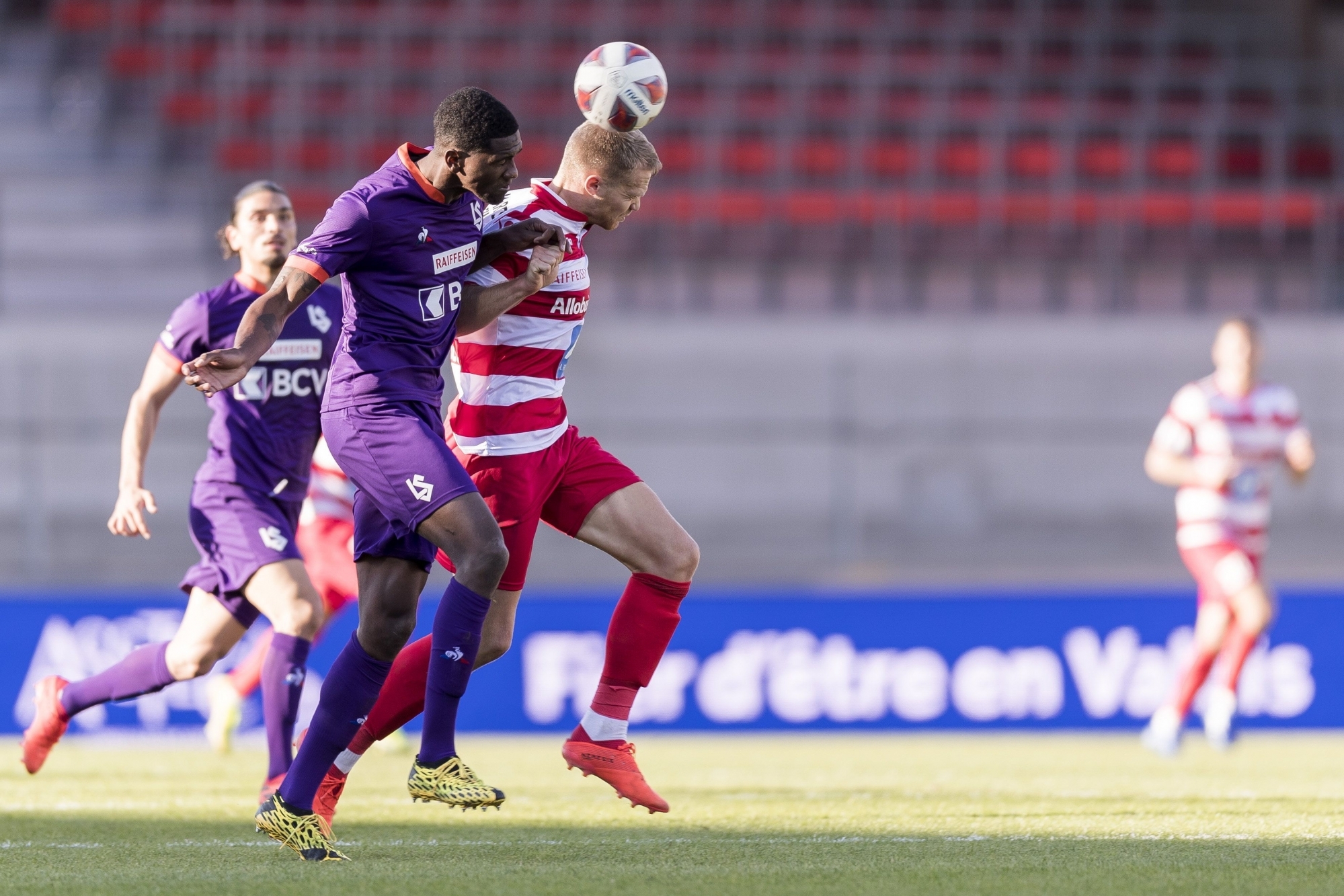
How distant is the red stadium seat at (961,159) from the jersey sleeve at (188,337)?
992 centimetres

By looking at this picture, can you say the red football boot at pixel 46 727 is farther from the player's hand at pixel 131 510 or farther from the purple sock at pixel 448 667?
the purple sock at pixel 448 667

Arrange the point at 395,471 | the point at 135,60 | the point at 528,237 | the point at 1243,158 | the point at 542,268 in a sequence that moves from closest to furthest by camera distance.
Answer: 1. the point at 395,471
2. the point at 542,268
3. the point at 528,237
4. the point at 1243,158
5. the point at 135,60

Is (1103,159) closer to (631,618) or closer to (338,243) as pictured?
(631,618)

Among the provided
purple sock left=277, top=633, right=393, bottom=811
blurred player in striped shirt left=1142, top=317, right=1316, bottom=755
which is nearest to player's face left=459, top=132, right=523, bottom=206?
purple sock left=277, top=633, right=393, bottom=811

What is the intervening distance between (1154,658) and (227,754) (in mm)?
5219

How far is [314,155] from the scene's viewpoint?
14328mm

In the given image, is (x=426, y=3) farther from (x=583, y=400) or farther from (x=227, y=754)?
(x=227, y=754)

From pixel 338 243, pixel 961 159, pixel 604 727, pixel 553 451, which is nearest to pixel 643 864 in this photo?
pixel 604 727

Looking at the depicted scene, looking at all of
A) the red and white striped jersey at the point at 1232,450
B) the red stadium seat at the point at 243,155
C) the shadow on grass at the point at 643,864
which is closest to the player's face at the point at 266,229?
the shadow on grass at the point at 643,864

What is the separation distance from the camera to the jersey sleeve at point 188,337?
18.7 feet

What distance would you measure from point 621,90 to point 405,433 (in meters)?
1.31

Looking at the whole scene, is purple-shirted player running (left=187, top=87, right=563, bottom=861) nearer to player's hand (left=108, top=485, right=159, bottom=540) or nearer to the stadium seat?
player's hand (left=108, top=485, right=159, bottom=540)

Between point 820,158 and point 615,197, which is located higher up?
point 820,158

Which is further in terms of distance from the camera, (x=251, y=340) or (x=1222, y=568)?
(x=1222, y=568)
